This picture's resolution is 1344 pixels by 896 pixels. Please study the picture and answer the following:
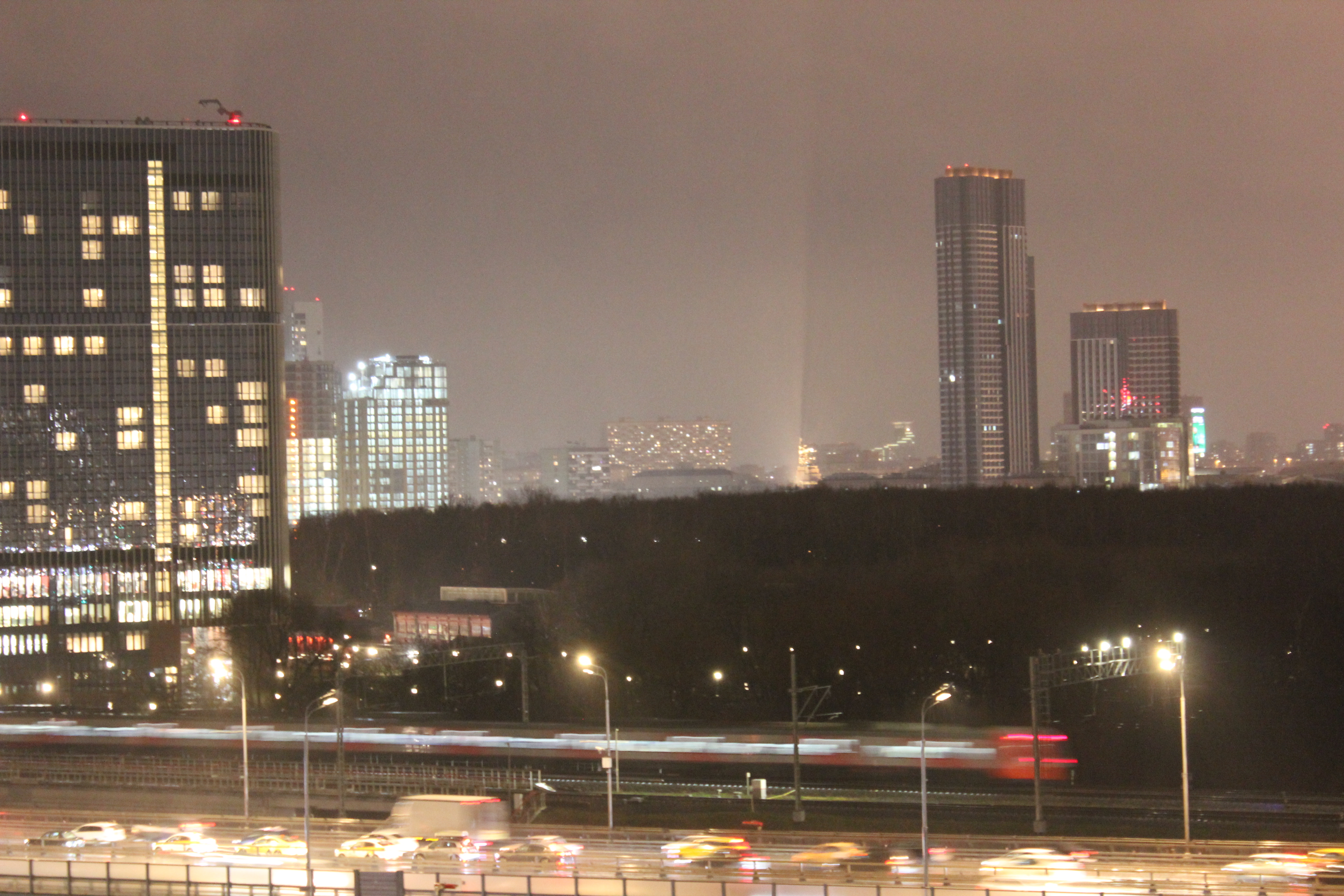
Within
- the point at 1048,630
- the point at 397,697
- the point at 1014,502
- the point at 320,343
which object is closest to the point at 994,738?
the point at 1048,630

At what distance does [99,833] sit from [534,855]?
6325mm

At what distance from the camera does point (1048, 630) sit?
3706 cm

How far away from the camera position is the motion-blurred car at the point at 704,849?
16.5 m

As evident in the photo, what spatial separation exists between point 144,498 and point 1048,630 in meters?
29.2

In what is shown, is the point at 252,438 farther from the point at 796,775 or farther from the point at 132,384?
the point at 796,775

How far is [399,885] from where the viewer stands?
1407 cm

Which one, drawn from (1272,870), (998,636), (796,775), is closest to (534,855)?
(796,775)

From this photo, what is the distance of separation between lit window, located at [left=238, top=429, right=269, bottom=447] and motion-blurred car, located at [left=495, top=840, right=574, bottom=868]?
32.7 meters

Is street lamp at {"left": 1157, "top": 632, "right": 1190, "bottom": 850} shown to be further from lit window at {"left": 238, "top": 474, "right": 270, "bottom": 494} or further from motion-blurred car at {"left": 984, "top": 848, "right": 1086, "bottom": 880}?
lit window at {"left": 238, "top": 474, "right": 270, "bottom": 494}

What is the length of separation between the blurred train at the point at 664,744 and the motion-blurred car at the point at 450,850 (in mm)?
7750

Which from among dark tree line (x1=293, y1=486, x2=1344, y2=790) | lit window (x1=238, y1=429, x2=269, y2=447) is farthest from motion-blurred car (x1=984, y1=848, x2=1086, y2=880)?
lit window (x1=238, y1=429, x2=269, y2=447)

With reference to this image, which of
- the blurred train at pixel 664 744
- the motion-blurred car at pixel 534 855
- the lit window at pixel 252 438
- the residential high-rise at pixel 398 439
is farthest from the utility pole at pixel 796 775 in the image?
the residential high-rise at pixel 398 439

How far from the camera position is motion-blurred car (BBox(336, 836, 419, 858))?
17406 millimetres

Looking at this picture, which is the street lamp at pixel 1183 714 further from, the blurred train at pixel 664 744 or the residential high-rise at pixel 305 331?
the residential high-rise at pixel 305 331
